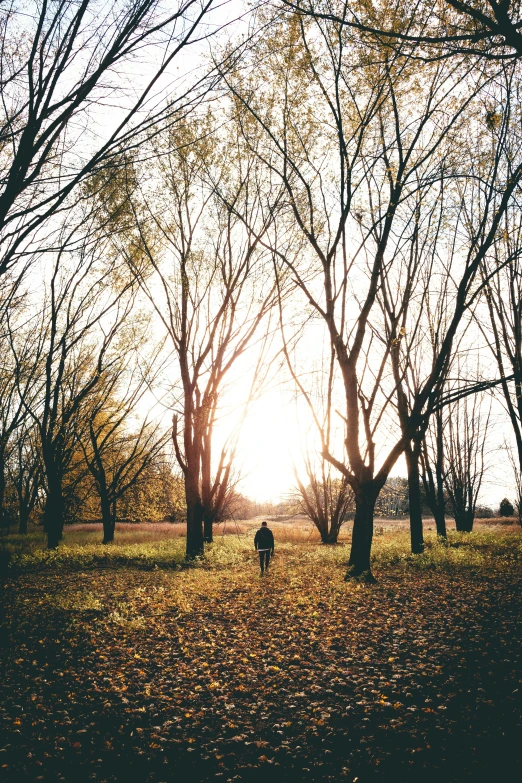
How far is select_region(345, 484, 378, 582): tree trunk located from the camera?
10.1 m

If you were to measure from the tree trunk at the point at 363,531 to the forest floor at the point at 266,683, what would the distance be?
3.45 ft

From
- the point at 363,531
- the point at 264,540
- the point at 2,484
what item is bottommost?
the point at 264,540

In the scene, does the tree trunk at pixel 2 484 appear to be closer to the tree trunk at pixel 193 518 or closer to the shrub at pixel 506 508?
the tree trunk at pixel 193 518

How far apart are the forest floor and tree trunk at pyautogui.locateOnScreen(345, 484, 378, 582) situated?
41.4 inches

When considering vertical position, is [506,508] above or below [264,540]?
below

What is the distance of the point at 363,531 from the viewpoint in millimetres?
10328

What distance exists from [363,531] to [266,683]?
20.1 ft

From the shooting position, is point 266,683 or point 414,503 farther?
point 414,503

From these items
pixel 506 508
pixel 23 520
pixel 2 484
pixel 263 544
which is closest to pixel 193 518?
pixel 263 544

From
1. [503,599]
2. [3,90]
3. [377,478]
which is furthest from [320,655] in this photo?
[3,90]

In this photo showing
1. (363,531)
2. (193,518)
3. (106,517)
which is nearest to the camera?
(363,531)

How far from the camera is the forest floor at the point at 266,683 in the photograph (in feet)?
10.8

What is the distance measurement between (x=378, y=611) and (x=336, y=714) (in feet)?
11.3

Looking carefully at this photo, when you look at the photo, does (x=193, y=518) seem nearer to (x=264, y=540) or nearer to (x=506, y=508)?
(x=264, y=540)
